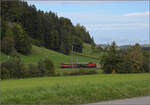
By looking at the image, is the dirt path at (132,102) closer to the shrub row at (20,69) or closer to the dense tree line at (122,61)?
the shrub row at (20,69)

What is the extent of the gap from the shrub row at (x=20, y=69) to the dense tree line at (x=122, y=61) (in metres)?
15.9

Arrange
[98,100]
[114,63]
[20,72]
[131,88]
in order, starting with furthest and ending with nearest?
[114,63] < [20,72] < [131,88] < [98,100]

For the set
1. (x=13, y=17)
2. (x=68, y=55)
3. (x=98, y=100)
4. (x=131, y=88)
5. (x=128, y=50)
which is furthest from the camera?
(x=68, y=55)

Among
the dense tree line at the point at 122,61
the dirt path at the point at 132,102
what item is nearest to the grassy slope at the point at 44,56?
the dense tree line at the point at 122,61

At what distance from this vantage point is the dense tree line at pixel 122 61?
196ft

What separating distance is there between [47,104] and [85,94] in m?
1.50

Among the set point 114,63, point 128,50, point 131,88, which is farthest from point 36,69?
point 131,88

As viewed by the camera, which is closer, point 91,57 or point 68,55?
point 68,55

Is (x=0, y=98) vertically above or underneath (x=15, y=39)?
underneath

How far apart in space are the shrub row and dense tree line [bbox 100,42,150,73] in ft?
52.3

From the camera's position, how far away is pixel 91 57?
92.8 meters

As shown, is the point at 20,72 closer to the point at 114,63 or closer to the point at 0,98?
the point at 114,63

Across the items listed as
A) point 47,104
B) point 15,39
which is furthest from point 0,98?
point 15,39

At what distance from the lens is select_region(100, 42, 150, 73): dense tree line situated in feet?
196
